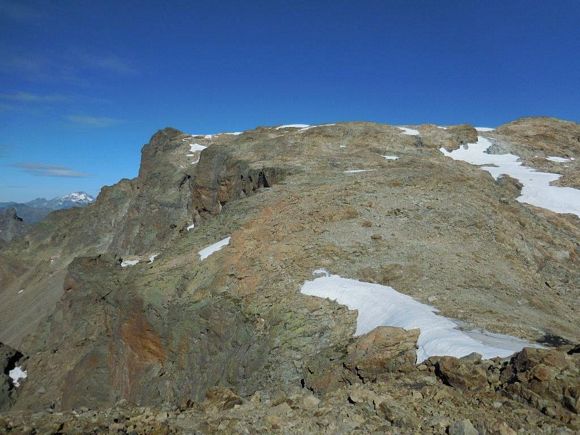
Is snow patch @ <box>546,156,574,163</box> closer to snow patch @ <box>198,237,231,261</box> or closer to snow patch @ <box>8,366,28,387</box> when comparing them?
snow patch @ <box>198,237,231,261</box>

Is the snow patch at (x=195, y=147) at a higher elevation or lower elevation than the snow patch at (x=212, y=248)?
higher

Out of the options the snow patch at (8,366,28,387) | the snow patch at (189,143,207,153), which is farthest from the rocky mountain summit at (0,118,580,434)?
the snow patch at (189,143,207,153)

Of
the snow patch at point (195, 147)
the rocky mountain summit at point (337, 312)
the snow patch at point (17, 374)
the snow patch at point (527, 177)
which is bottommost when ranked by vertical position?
the snow patch at point (17, 374)

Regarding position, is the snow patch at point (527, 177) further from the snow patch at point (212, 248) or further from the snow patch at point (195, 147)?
the snow patch at point (195, 147)

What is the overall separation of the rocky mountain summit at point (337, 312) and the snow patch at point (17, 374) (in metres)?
0.65

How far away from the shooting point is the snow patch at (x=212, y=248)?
22634 mm

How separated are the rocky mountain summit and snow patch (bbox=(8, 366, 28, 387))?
2.12 ft

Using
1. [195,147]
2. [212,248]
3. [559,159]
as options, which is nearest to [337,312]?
[212,248]

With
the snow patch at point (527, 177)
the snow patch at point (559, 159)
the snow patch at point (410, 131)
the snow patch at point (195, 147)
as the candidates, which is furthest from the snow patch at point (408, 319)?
the snow patch at point (195, 147)

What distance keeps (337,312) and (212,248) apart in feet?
34.8

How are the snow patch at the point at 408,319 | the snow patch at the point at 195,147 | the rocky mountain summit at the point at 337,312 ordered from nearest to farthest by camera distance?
1. the rocky mountain summit at the point at 337,312
2. the snow patch at the point at 408,319
3. the snow patch at the point at 195,147

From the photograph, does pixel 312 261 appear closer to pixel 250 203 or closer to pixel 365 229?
pixel 365 229

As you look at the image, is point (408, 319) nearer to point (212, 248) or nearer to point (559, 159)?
point (212, 248)

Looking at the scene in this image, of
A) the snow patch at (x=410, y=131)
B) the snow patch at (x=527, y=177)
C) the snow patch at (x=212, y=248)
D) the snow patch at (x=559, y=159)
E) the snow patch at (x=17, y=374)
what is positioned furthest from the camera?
the snow patch at (x=410, y=131)
